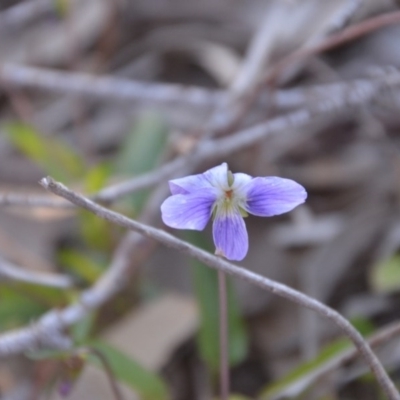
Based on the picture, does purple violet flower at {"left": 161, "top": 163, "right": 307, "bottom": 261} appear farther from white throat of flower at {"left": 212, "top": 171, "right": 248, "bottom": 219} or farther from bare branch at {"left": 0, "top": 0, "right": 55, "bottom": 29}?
bare branch at {"left": 0, "top": 0, "right": 55, "bottom": 29}

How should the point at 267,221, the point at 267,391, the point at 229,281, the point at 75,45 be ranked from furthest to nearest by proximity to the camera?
1. the point at 75,45
2. the point at 267,221
3. the point at 229,281
4. the point at 267,391

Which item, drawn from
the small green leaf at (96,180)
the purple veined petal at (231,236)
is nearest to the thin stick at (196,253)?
the purple veined petal at (231,236)

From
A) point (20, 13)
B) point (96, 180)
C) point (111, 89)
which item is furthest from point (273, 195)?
point (20, 13)

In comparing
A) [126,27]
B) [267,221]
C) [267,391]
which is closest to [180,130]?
[267,221]

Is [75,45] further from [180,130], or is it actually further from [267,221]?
[267,221]

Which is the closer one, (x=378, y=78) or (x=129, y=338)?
(x=378, y=78)

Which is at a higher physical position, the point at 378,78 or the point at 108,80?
the point at 108,80

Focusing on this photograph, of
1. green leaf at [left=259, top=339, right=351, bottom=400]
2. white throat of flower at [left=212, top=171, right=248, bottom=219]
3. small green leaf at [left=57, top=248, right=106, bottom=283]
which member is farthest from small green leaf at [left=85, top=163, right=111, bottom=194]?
white throat of flower at [left=212, top=171, right=248, bottom=219]
